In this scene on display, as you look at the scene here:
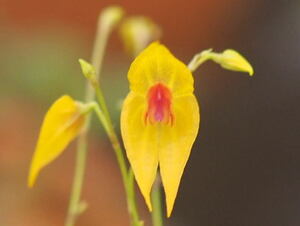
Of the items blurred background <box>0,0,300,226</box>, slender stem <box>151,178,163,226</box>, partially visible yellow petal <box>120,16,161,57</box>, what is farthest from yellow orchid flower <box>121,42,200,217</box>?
blurred background <box>0,0,300,226</box>

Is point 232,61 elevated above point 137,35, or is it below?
below

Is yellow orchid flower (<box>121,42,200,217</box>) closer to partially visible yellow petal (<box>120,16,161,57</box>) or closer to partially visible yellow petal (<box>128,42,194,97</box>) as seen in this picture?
partially visible yellow petal (<box>128,42,194,97</box>)

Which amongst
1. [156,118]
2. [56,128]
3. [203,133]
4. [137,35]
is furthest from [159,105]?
[203,133]

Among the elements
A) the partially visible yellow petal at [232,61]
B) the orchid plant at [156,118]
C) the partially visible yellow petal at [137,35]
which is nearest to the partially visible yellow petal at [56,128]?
the orchid plant at [156,118]

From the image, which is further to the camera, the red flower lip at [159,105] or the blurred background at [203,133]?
the blurred background at [203,133]

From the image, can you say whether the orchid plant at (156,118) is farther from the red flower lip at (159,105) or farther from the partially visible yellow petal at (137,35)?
the partially visible yellow petal at (137,35)

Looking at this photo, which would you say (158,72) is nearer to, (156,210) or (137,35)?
(156,210)
